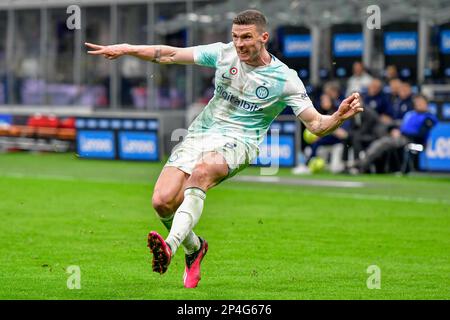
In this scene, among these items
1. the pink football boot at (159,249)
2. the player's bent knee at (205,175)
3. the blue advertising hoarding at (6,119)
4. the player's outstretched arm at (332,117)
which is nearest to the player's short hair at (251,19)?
the player's outstretched arm at (332,117)

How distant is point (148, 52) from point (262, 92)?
106 cm

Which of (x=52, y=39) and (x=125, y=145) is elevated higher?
(x=52, y=39)

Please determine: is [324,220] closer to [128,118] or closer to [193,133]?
[193,133]

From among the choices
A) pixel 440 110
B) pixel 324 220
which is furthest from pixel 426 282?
pixel 440 110

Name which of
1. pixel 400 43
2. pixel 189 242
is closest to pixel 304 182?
pixel 400 43

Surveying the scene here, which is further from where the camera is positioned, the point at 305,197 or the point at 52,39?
the point at 52,39

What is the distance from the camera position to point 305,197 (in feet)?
63.4

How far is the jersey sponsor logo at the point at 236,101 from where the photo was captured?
10086 mm

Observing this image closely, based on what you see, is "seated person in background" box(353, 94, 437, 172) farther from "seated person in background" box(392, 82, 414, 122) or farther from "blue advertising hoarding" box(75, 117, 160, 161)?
"blue advertising hoarding" box(75, 117, 160, 161)
